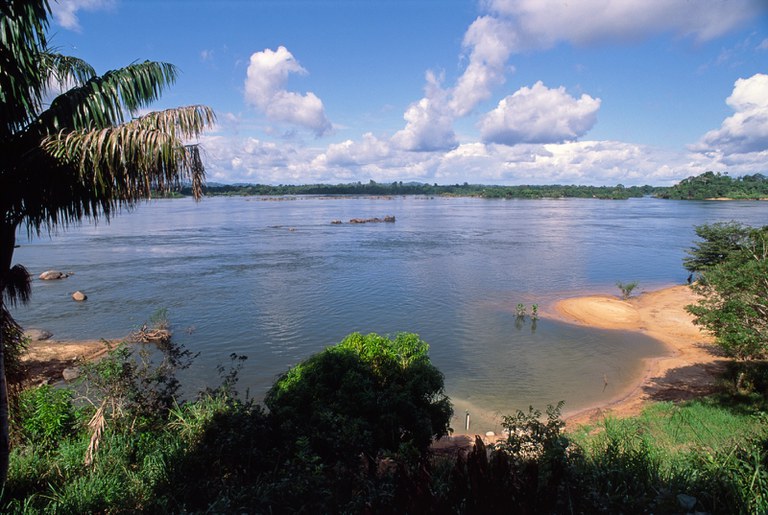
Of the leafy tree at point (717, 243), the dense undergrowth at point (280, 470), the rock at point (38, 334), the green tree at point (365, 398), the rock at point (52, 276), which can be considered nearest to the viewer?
the dense undergrowth at point (280, 470)

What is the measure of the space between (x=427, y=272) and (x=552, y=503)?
37549mm

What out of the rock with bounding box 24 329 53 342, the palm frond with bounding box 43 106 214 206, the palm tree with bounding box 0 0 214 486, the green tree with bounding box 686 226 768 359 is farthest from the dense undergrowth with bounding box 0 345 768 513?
the rock with bounding box 24 329 53 342

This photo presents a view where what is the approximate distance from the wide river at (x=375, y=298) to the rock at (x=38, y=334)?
1.83 ft

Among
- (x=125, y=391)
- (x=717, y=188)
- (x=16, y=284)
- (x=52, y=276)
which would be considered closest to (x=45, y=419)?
(x=125, y=391)

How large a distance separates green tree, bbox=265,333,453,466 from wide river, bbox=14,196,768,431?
189 inches

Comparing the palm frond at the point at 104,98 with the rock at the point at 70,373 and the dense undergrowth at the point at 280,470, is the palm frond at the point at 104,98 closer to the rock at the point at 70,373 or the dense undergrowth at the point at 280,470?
the dense undergrowth at the point at 280,470

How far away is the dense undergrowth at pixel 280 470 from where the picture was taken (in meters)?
4.10

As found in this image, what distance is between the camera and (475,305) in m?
31.2

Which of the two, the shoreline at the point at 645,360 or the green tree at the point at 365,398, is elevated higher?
the green tree at the point at 365,398

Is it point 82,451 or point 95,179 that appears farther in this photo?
point 82,451

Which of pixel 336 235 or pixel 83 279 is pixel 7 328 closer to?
pixel 83 279

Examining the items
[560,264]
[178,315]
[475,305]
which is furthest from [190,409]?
[560,264]

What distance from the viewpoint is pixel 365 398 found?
10.5 metres

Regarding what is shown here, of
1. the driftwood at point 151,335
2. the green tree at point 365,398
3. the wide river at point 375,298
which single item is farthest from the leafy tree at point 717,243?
the driftwood at point 151,335
